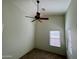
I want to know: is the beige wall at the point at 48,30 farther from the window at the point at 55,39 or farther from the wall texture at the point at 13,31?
the wall texture at the point at 13,31

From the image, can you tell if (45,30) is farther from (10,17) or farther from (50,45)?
(10,17)

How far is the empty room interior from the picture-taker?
428cm

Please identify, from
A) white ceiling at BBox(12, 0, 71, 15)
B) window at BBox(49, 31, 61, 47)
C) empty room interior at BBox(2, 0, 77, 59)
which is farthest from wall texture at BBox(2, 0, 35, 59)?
window at BBox(49, 31, 61, 47)

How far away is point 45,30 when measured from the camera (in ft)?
26.0

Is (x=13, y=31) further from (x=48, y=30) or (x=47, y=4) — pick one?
(x=48, y=30)

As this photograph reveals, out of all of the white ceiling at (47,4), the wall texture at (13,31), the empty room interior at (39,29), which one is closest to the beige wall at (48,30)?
the empty room interior at (39,29)

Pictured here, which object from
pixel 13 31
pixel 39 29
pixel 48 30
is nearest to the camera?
pixel 13 31

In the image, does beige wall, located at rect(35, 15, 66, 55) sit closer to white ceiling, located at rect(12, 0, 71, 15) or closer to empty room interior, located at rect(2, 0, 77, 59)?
empty room interior, located at rect(2, 0, 77, 59)

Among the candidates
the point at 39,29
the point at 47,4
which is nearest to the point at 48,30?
the point at 39,29

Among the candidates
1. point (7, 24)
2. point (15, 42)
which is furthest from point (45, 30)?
point (7, 24)

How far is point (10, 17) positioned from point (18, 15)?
79 cm

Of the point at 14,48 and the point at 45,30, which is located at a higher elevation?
the point at 45,30

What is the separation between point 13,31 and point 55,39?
11.7 ft

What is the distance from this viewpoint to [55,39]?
24.4ft
